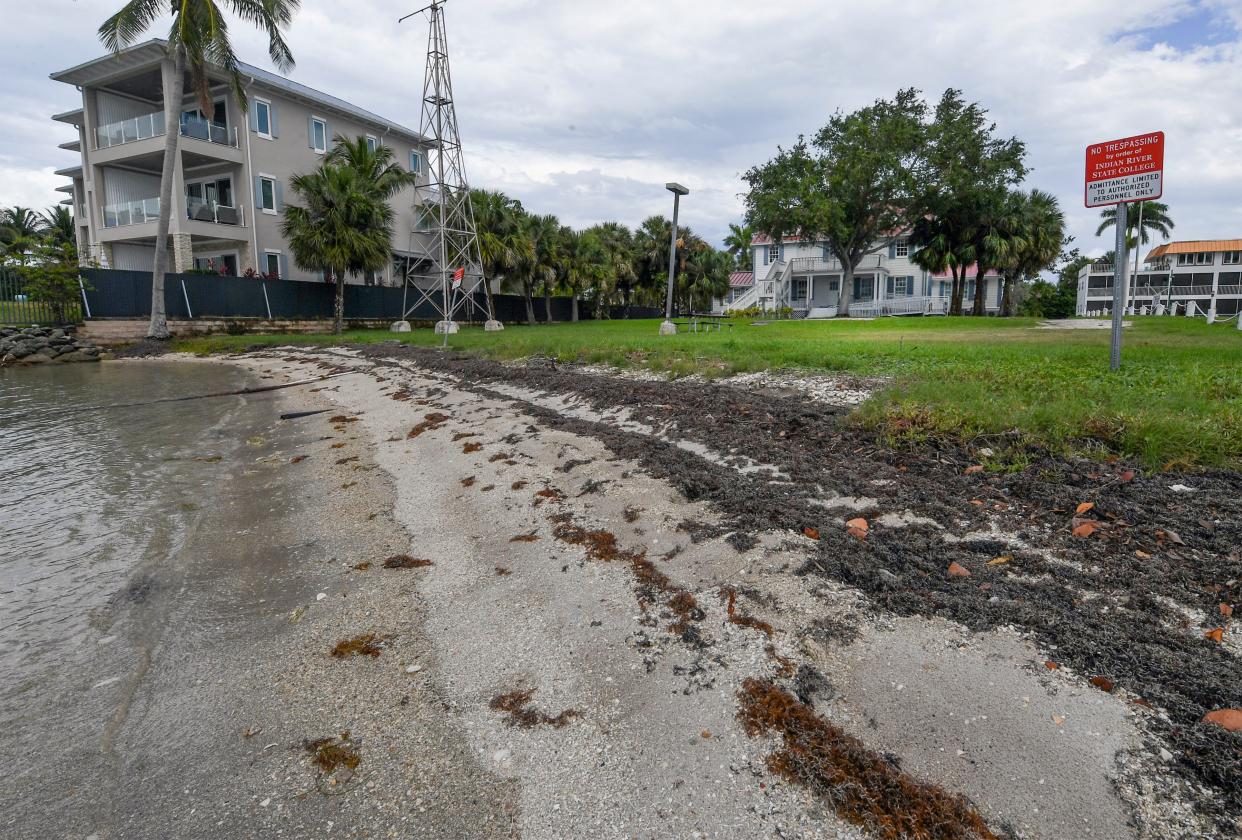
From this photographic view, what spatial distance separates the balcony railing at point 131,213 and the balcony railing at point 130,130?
2.62 metres

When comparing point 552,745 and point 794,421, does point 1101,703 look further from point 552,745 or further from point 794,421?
point 794,421

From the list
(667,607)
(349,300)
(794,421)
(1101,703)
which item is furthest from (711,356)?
(349,300)

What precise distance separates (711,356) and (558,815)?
32.5ft

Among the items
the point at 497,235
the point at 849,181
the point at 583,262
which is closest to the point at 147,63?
the point at 497,235

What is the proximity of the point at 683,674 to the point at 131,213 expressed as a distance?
115 ft

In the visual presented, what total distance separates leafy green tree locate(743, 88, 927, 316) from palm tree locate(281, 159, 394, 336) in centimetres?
2055

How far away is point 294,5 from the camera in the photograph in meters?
24.5

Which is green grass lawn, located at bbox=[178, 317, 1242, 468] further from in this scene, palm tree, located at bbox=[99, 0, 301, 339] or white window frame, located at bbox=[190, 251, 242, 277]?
white window frame, located at bbox=[190, 251, 242, 277]

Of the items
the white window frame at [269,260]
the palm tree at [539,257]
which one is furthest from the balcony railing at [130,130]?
the palm tree at [539,257]

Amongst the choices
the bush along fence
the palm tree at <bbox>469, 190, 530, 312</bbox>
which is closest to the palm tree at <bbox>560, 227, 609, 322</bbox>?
the palm tree at <bbox>469, 190, 530, 312</bbox>

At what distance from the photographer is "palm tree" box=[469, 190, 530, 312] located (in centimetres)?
3573

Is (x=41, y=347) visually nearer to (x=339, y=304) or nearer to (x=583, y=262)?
(x=339, y=304)

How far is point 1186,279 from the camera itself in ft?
260

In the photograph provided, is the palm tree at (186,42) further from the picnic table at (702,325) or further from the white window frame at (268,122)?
the picnic table at (702,325)
